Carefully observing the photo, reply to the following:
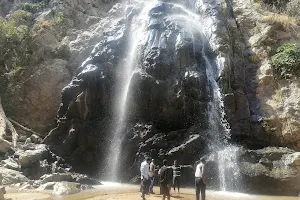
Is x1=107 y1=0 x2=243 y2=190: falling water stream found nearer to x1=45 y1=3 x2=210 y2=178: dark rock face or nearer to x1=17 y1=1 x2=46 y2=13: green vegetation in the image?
x1=45 y1=3 x2=210 y2=178: dark rock face

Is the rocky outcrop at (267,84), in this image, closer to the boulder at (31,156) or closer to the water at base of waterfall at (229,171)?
the water at base of waterfall at (229,171)

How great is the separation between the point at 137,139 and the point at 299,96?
9.28 m

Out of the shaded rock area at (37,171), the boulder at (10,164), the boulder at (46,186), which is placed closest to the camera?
the boulder at (46,186)

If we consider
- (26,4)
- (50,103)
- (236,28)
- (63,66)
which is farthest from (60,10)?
(236,28)

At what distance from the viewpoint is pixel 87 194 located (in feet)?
42.1

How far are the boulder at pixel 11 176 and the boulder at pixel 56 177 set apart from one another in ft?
3.10

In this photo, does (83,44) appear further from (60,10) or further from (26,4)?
(26,4)

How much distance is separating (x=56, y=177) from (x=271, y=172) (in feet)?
33.1

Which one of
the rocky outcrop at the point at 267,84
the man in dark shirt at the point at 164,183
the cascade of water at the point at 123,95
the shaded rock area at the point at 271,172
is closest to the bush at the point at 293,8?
the rocky outcrop at the point at 267,84

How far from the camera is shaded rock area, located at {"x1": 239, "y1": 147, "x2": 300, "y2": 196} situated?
14203 millimetres

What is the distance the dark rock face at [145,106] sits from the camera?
16.6 meters

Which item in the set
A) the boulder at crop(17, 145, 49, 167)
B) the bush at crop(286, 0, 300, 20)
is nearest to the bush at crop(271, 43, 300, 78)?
the bush at crop(286, 0, 300, 20)

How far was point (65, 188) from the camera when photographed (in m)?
13.0

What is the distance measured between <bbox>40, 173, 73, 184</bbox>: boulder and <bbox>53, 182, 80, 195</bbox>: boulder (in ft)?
4.07
